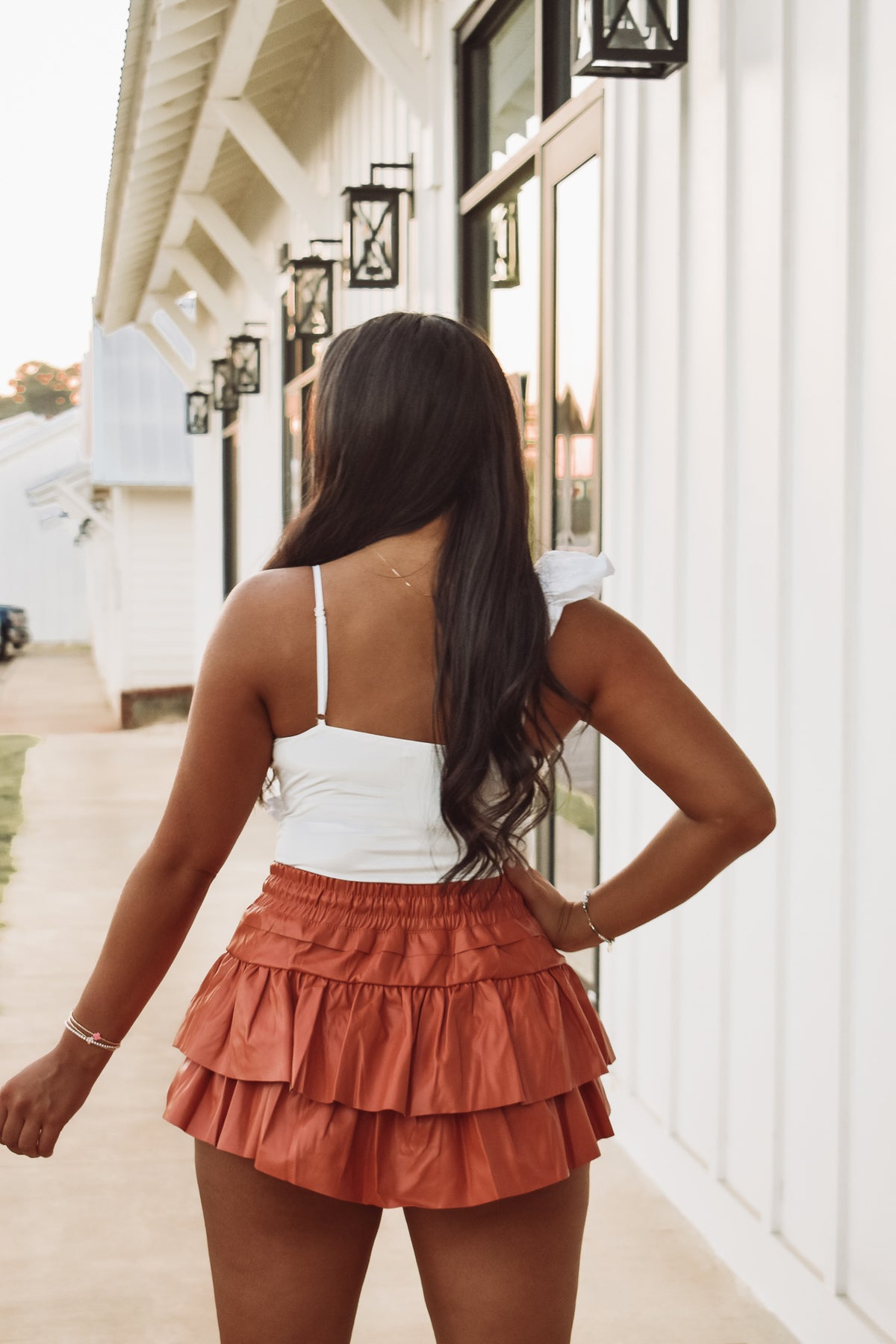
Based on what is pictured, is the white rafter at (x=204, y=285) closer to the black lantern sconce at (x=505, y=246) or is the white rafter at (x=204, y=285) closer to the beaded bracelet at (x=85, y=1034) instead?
the black lantern sconce at (x=505, y=246)

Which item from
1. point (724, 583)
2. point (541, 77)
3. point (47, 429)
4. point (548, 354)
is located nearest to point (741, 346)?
point (724, 583)

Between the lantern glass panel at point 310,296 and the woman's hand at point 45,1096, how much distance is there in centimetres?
570

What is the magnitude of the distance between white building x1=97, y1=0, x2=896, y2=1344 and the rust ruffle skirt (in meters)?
0.53

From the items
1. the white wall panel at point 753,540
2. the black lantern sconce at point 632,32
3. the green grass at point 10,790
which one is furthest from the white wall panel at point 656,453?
the green grass at point 10,790

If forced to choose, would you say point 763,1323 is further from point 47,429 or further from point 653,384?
point 47,429

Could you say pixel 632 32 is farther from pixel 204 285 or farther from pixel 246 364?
pixel 204 285

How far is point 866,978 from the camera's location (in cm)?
218

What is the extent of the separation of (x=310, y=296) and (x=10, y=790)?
181 inches

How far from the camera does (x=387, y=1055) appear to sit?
1.30 meters

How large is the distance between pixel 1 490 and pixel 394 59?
35954 mm

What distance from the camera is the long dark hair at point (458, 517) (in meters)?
1.30

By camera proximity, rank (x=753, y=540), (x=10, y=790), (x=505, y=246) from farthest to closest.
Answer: (x=10, y=790) → (x=505, y=246) → (x=753, y=540)

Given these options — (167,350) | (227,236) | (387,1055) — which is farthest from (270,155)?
(167,350)

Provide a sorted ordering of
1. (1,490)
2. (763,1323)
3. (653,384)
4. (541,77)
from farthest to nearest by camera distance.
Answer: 1. (1,490)
2. (541,77)
3. (653,384)
4. (763,1323)
